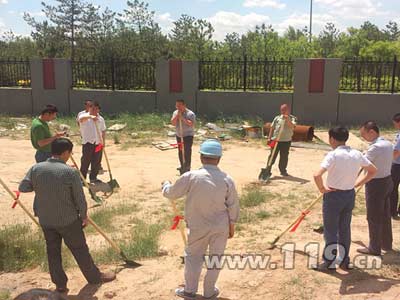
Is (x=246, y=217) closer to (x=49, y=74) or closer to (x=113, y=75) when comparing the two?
(x=113, y=75)

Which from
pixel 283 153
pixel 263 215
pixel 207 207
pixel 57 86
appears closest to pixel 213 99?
pixel 57 86

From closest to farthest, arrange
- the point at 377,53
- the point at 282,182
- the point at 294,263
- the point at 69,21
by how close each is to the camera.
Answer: the point at 294,263, the point at 282,182, the point at 69,21, the point at 377,53

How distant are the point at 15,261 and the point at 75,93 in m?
13.6

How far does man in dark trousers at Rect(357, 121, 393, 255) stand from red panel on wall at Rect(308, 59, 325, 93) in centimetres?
1126

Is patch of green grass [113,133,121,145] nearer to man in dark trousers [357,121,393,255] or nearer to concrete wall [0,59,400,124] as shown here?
concrete wall [0,59,400,124]

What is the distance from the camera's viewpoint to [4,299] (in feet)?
14.4

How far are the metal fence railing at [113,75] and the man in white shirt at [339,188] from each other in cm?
1410

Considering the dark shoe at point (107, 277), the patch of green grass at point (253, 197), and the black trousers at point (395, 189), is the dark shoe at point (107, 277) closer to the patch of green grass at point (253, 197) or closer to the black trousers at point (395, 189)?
the patch of green grass at point (253, 197)

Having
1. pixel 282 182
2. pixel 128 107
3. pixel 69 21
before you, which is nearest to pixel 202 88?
pixel 128 107

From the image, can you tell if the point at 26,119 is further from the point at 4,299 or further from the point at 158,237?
the point at 4,299

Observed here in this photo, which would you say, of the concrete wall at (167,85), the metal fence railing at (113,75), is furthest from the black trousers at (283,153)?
the metal fence railing at (113,75)

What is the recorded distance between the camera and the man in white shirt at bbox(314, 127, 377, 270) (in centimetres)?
454

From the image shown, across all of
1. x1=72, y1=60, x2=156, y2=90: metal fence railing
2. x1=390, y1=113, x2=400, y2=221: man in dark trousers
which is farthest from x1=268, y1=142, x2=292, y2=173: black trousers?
x1=72, y1=60, x2=156, y2=90: metal fence railing

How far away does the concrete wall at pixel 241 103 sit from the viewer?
53.8 feet
